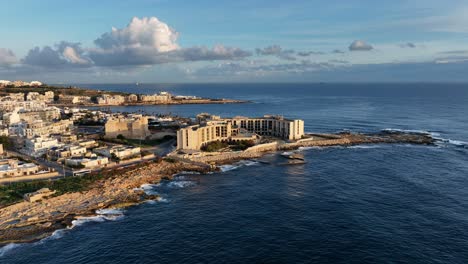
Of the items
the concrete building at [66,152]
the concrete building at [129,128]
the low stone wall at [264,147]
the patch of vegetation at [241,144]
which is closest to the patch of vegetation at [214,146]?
the patch of vegetation at [241,144]

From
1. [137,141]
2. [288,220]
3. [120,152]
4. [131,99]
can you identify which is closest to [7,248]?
[288,220]

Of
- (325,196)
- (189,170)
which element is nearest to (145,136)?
(189,170)

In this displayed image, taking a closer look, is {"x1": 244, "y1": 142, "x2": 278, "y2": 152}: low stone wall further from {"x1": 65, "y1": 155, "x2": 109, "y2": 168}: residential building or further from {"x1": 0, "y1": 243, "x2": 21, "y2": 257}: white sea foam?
{"x1": 0, "y1": 243, "x2": 21, "y2": 257}: white sea foam

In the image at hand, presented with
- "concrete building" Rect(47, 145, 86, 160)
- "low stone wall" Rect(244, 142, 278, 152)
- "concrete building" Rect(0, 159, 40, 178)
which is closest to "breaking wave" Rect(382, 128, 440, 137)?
"low stone wall" Rect(244, 142, 278, 152)

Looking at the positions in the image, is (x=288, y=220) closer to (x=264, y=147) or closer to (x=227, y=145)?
(x=264, y=147)

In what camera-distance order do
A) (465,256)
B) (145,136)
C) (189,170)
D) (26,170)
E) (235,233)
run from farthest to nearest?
1. (145,136)
2. (189,170)
3. (26,170)
4. (235,233)
5. (465,256)

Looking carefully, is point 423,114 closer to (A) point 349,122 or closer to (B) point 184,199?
(A) point 349,122
